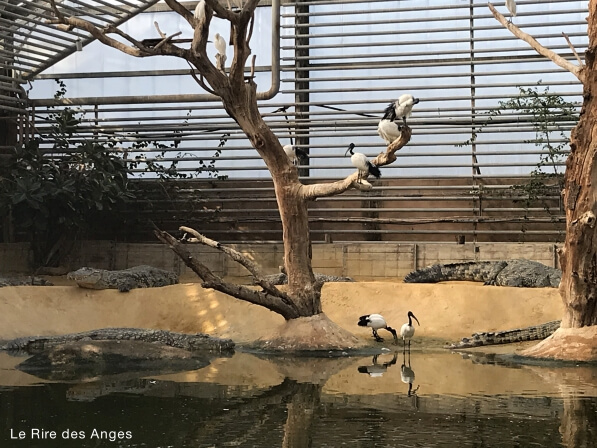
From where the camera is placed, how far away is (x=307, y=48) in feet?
40.1

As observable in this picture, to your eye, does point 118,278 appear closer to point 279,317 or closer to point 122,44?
point 279,317

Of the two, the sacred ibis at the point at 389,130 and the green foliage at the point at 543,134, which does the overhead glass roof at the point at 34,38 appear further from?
the sacred ibis at the point at 389,130

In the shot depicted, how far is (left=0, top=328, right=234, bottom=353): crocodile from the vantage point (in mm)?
8180

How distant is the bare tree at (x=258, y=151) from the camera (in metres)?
7.73

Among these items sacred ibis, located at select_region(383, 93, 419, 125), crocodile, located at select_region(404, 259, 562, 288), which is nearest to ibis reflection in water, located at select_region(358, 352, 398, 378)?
sacred ibis, located at select_region(383, 93, 419, 125)

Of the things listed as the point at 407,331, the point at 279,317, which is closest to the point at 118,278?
the point at 279,317

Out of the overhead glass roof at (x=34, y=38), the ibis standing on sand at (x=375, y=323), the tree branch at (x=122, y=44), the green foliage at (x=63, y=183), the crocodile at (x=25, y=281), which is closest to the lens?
the tree branch at (x=122, y=44)

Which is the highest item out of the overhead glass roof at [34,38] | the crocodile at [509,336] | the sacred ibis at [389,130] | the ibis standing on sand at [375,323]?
the overhead glass roof at [34,38]

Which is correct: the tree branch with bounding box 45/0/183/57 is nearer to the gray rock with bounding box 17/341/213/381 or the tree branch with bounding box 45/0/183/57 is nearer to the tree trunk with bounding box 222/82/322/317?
the tree trunk with bounding box 222/82/322/317

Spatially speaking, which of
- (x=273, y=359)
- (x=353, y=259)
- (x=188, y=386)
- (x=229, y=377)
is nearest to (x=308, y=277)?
(x=273, y=359)

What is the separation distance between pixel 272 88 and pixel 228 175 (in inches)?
59.9

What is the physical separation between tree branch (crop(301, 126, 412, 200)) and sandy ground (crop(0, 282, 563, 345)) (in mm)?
1531

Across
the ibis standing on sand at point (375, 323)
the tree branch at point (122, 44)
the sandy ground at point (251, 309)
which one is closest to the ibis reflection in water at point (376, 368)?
the ibis standing on sand at point (375, 323)

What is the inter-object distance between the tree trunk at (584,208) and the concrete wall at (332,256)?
12.5 ft
